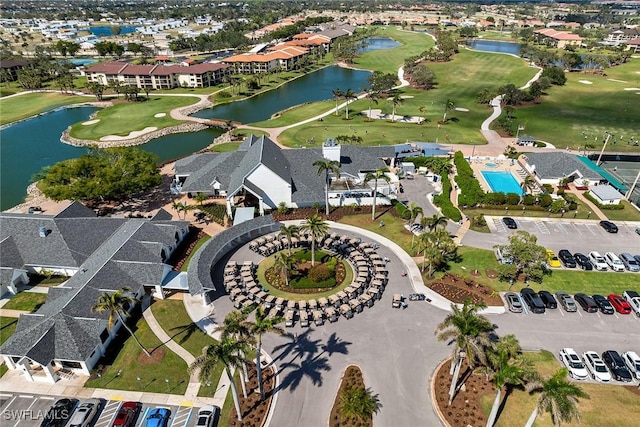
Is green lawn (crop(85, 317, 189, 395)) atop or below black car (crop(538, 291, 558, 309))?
below

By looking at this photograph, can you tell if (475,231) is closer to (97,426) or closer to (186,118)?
Answer: (97,426)

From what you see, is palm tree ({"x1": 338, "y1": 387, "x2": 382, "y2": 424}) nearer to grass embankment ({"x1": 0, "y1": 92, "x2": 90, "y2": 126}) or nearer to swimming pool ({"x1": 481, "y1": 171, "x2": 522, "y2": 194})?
swimming pool ({"x1": 481, "y1": 171, "x2": 522, "y2": 194})

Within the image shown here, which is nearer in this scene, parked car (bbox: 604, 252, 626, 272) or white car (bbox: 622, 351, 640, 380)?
white car (bbox: 622, 351, 640, 380)

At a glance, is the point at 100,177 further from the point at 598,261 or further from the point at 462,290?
the point at 598,261

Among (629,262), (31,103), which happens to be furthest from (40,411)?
(31,103)

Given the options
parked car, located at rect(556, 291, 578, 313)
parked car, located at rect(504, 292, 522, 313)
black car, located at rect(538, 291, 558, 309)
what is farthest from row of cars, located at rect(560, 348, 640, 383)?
black car, located at rect(538, 291, 558, 309)

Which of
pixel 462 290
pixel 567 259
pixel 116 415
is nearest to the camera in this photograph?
pixel 116 415

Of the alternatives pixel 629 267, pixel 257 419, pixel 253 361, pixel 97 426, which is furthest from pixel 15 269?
pixel 629 267
